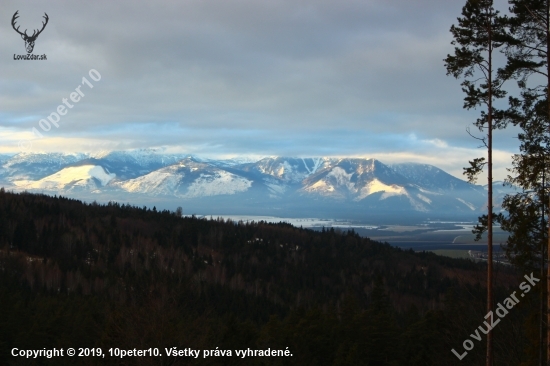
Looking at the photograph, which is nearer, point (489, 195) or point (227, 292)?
point (489, 195)

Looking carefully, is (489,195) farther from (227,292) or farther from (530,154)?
(227,292)

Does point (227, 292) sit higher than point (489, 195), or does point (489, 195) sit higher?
point (489, 195)

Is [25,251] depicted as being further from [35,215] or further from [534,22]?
[534,22]

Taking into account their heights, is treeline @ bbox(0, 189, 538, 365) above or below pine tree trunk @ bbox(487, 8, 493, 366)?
below

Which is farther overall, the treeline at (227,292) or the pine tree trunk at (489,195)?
the treeline at (227,292)

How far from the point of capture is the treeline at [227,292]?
25.8m

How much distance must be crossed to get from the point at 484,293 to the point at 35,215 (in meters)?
148

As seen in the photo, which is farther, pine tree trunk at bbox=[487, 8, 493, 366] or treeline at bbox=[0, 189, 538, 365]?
treeline at bbox=[0, 189, 538, 365]

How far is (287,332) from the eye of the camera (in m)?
40.3

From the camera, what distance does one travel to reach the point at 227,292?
10538 centimetres

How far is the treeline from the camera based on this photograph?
25.8 metres

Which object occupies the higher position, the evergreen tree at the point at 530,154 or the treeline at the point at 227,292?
the evergreen tree at the point at 530,154

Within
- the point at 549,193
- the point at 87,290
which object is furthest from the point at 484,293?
the point at 87,290

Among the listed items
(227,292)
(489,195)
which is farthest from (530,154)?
(227,292)
